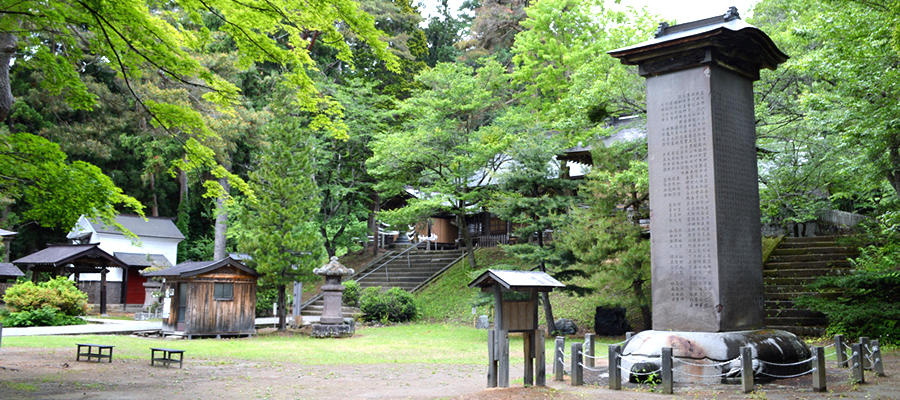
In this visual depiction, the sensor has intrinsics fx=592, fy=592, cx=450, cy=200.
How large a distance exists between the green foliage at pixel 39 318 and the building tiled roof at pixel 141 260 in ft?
24.9

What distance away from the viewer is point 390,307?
920 inches

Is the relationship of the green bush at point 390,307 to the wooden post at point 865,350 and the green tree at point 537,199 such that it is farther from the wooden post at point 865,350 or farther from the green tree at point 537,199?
the wooden post at point 865,350

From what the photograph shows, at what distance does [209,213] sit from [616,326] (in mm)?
26045

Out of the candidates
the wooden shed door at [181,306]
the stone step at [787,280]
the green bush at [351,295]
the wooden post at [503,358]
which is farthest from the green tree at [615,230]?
the wooden shed door at [181,306]

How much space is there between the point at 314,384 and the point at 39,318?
16.6m

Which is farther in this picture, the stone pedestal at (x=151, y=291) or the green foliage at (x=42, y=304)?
the stone pedestal at (x=151, y=291)

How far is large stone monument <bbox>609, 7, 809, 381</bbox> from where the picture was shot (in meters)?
9.77

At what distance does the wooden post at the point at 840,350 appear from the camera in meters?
10.4

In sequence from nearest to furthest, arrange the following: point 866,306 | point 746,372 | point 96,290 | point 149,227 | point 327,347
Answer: point 746,372, point 866,306, point 327,347, point 96,290, point 149,227

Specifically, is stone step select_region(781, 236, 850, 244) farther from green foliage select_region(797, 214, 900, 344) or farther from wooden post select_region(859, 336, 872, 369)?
wooden post select_region(859, 336, 872, 369)

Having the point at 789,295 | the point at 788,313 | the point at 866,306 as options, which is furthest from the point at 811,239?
the point at 866,306

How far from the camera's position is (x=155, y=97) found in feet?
70.2

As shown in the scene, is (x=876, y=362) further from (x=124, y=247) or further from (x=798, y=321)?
(x=124, y=247)

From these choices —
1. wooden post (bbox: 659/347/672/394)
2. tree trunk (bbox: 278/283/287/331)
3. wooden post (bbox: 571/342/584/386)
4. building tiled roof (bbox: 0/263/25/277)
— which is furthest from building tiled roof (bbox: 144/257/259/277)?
wooden post (bbox: 659/347/672/394)
